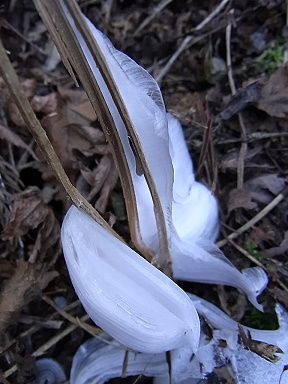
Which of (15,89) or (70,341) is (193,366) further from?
(15,89)

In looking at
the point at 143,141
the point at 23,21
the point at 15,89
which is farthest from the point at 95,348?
the point at 23,21

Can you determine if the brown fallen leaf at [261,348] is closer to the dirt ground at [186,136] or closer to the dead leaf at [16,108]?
the dirt ground at [186,136]

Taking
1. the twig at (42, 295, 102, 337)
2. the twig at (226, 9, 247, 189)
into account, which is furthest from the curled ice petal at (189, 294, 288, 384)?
the twig at (226, 9, 247, 189)

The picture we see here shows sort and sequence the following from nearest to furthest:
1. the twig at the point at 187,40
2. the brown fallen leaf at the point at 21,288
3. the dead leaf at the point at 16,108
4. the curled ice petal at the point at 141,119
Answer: the curled ice petal at the point at 141,119 → the brown fallen leaf at the point at 21,288 → the dead leaf at the point at 16,108 → the twig at the point at 187,40

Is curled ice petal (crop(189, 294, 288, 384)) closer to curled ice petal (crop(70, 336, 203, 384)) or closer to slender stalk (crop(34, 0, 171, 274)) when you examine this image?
curled ice petal (crop(70, 336, 203, 384))

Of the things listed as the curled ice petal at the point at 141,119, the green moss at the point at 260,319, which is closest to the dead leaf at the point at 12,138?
the curled ice petal at the point at 141,119

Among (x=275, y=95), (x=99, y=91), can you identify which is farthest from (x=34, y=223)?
(x=275, y=95)
